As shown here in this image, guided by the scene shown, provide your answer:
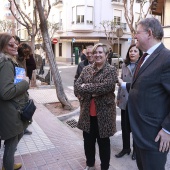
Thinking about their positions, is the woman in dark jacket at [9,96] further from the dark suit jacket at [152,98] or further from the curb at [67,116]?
the curb at [67,116]

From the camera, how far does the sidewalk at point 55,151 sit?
3551mm

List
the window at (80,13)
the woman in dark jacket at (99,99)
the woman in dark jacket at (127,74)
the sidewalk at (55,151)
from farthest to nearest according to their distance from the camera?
the window at (80,13)
the woman in dark jacket at (127,74)
the sidewalk at (55,151)
the woman in dark jacket at (99,99)

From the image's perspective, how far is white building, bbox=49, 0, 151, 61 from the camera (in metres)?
33.6

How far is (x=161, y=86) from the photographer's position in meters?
2.00

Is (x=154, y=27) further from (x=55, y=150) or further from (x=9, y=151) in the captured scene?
(x=55, y=150)

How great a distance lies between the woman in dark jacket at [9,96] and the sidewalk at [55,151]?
0.95 meters

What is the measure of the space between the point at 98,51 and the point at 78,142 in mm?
2075

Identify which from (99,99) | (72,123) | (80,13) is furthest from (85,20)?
(99,99)

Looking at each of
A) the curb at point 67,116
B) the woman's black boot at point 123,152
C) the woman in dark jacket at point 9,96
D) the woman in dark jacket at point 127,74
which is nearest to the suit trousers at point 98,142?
the woman in dark jacket at point 127,74

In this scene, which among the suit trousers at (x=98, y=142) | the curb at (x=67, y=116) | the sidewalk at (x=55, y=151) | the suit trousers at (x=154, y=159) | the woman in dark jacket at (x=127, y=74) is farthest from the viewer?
the curb at (x=67, y=116)

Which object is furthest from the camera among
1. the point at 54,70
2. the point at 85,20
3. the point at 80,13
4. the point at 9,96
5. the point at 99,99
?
the point at 80,13

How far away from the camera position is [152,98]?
79.7 inches

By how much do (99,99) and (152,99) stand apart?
1.15 m

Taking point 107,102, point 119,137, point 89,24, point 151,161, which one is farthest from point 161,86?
point 89,24
